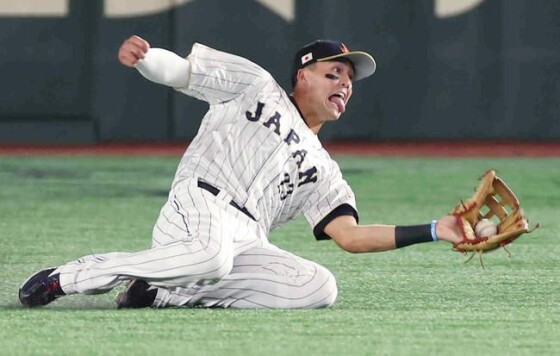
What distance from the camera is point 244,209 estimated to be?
218 inches

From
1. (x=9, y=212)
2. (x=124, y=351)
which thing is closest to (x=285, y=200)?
(x=124, y=351)

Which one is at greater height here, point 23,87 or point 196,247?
point 196,247

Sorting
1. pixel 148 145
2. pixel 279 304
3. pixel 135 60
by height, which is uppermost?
pixel 135 60

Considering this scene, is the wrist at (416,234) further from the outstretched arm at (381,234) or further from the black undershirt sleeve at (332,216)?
the black undershirt sleeve at (332,216)

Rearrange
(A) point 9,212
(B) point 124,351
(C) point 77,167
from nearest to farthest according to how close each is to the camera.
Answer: (B) point 124,351, (A) point 9,212, (C) point 77,167

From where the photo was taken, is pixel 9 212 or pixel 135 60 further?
pixel 9 212

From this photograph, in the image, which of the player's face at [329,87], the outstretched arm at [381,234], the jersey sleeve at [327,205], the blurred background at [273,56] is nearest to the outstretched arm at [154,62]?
the player's face at [329,87]

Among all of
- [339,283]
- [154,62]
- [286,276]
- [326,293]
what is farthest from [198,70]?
[339,283]

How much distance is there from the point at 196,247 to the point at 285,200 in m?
0.45

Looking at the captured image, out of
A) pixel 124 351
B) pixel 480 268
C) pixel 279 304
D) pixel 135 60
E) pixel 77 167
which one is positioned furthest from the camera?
pixel 77 167

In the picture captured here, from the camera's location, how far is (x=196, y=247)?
533 cm

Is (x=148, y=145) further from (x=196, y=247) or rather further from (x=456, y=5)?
(x=196, y=247)

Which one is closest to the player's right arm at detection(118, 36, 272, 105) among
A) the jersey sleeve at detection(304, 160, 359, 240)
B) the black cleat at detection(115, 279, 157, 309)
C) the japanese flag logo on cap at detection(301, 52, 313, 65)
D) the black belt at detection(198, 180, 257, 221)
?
A: the japanese flag logo on cap at detection(301, 52, 313, 65)

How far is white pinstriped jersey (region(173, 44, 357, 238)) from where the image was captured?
549cm
